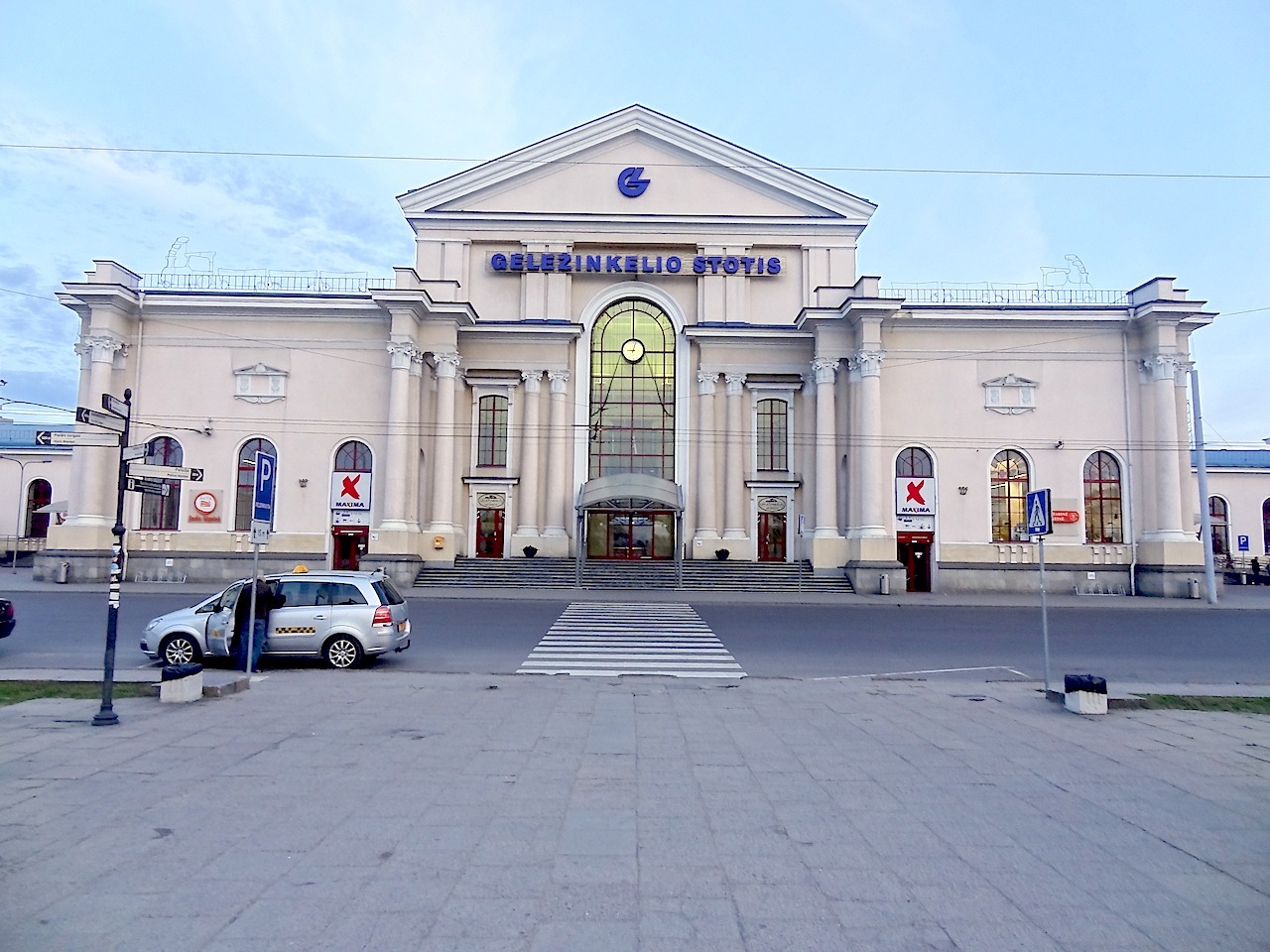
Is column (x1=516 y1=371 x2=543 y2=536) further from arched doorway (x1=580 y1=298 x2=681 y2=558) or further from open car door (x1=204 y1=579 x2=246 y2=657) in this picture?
open car door (x1=204 y1=579 x2=246 y2=657)

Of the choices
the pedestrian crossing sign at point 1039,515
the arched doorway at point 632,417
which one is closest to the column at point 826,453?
the arched doorway at point 632,417

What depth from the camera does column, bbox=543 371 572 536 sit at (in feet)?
125

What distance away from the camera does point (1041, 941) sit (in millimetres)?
4152

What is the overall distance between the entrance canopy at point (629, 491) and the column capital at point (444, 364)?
775cm

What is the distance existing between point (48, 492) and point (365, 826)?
60997mm

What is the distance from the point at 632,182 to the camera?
39562 mm

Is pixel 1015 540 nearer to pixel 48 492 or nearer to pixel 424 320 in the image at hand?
pixel 424 320

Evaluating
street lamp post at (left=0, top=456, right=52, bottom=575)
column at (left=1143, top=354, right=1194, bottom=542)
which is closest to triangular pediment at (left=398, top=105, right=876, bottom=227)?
column at (left=1143, top=354, right=1194, bottom=542)

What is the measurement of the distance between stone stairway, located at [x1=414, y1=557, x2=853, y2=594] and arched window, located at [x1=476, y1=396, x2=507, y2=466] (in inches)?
201

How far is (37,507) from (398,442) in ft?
114

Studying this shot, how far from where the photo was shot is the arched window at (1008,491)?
3638 centimetres

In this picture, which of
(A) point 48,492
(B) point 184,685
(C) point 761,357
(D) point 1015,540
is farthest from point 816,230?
(A) point 48,492

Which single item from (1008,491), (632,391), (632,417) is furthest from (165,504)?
(1008,491)

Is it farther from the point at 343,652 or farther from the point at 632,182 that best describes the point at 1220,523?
the point at 343,652
